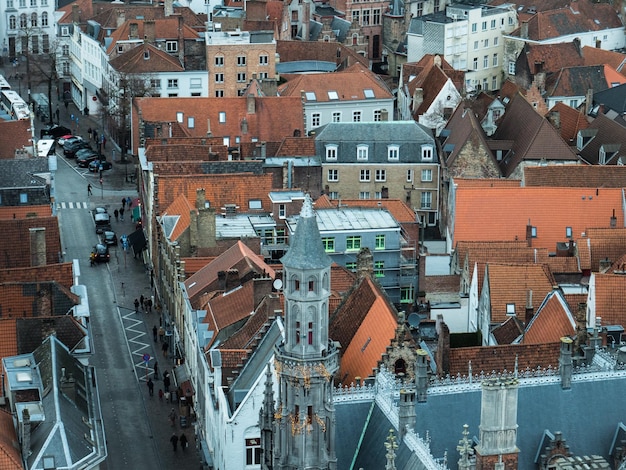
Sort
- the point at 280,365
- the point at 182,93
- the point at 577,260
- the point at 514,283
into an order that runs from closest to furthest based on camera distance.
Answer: the point at 280,365, the point at 514,283, the point at 577,260, the point at 182,93

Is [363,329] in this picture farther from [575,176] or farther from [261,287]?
[575,176]

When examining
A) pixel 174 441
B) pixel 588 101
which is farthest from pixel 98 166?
pixel 174 441

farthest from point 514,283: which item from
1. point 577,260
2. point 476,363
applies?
point 476,363

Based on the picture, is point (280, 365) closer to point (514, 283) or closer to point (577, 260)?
point (514, 283)

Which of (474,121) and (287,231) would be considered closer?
(287,231)

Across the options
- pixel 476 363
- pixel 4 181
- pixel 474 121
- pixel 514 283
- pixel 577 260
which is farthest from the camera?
pixel 474 121

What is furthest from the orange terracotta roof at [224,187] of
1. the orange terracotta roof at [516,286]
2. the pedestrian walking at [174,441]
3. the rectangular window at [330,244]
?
the pedestrian walking at [174,441]

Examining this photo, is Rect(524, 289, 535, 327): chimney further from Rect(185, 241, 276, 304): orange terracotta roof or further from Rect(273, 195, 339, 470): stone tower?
Rect(273, 195, 339, 470): stone tower

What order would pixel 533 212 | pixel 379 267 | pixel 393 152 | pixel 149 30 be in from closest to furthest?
pixel 379 267
pixel 533 212
pixel 393 152
pixel 149 30
